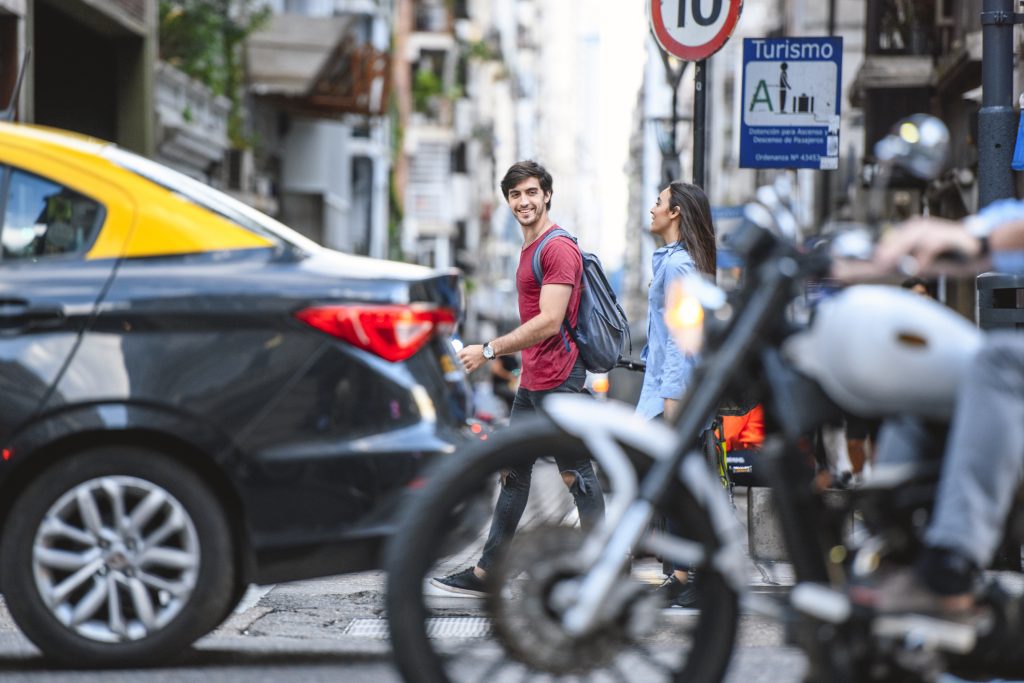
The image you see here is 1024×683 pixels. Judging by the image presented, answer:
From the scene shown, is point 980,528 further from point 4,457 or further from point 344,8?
point 344,8

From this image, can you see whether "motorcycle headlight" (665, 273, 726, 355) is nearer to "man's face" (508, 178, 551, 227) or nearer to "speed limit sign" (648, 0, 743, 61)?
"man's face" (508, 178, 551, 227)

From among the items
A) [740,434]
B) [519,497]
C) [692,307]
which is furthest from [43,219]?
[740,434]

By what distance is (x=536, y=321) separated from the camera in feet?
24.3

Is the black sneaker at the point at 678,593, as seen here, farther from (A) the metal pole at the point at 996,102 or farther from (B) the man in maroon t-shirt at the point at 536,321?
(A) the metal pole at the point at 996,102

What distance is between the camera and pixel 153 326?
4906 mm

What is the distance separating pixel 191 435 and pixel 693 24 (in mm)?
6108

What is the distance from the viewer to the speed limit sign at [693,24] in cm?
1004

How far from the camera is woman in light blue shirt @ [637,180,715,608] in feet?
23.6

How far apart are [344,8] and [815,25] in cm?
1353

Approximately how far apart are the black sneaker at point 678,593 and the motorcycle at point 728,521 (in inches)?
2.4

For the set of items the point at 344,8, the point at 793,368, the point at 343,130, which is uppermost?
the point at 344,8

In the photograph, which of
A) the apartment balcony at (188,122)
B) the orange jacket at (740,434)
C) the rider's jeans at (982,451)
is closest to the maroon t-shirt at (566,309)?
the orange jacket at (740,434)

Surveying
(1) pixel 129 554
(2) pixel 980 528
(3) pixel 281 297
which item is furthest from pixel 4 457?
(2) pixel 980 528

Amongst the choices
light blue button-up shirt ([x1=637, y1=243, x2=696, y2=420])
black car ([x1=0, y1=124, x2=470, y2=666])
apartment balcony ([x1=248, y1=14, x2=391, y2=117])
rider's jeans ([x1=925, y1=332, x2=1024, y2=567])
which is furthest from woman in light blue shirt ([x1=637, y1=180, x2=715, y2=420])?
apartment balcony ([x1=248, y1=14, x2=391, y2=117])
